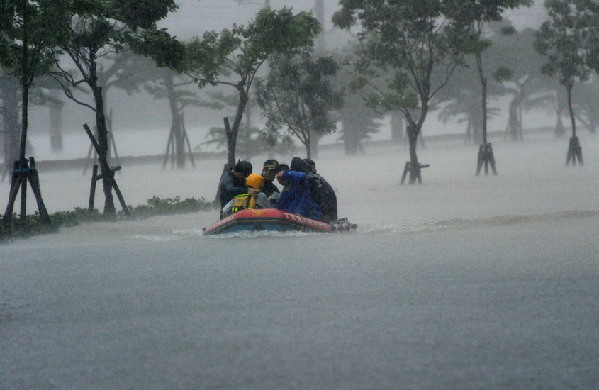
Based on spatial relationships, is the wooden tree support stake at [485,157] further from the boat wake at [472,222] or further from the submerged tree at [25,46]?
the submerged tree at [25,46]

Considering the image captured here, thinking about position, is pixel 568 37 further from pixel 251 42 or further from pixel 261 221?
pixel 261 221

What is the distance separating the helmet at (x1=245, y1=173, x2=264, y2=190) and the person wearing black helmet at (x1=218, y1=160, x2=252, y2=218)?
0.18 metres

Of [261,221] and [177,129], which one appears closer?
[261,221]

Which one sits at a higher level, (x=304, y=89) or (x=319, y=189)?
(x=304, y=89)

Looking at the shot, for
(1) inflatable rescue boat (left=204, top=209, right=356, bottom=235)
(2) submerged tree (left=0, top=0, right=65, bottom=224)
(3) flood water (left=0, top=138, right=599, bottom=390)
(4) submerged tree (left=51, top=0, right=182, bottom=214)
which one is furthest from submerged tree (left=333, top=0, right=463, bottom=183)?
(1) inflatable rescue boat (left=204, top=209, right=356, bottom=235)

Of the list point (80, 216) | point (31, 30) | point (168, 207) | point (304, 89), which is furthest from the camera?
point (304, 89)

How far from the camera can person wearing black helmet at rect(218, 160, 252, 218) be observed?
15422 millimetres

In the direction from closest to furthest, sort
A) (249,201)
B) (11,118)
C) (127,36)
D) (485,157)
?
(249,201)
(127,36)
(485,157)
(11,118)

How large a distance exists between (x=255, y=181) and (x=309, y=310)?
766cm

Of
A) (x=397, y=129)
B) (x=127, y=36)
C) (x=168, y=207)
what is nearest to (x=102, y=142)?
(x=127, y=36)

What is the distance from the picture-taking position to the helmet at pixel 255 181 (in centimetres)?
1525

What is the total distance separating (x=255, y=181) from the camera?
1527 cm

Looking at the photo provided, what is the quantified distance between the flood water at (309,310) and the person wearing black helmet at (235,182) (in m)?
1.17

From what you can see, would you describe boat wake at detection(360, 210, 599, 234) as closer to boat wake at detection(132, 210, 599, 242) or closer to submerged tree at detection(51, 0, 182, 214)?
boat wake at detection(132, 210, 599, 242)
